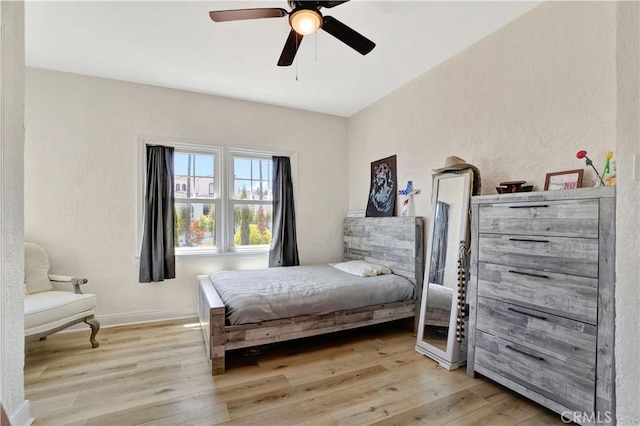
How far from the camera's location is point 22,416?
164 centimetres

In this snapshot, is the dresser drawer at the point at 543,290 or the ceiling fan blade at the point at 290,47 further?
the ceiling fan blade at the point at 290,47

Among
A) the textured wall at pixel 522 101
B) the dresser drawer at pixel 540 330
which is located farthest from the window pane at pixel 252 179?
the dresser drawer at pixel 540 330

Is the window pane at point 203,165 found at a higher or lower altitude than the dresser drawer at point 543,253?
higher

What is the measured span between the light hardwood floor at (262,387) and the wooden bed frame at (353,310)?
20cm

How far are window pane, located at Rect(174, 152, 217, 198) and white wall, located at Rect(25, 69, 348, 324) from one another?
25 centimetres

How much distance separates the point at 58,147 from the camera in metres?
3.04

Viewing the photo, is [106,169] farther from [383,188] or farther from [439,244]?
[439,244]

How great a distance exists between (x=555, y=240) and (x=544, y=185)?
1.79 ft

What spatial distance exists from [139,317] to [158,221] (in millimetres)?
1101

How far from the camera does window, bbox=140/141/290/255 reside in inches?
141

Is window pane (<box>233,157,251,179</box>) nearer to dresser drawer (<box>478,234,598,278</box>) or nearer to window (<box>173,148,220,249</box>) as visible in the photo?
window (<box>173,148,220,249</box>)

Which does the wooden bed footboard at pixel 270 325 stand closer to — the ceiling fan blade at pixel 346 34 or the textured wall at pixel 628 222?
the textured wall at pixel 628 222

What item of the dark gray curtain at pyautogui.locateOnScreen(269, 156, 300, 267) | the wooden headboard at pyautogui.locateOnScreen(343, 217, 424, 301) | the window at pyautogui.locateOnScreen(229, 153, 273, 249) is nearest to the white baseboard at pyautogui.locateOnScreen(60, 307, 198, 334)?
the window at pyautogui.locateOnScreen(229, 153, 273, 249)

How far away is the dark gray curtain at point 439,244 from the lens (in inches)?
103
